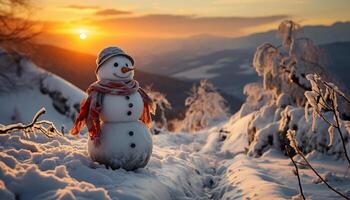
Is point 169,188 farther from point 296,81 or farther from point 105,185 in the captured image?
point 296,81

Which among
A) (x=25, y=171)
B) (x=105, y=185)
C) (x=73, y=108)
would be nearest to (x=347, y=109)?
(x=105, y=185)

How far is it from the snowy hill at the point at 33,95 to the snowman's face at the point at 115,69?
13.2 metres

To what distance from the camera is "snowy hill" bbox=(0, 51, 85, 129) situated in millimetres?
20891

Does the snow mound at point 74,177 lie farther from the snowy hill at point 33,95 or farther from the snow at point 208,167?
the snowy hill at point 33,95

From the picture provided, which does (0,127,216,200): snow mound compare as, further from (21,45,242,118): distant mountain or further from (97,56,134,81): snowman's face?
(21,45,242,118): distant mountain

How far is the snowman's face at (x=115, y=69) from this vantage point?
24.9 ft

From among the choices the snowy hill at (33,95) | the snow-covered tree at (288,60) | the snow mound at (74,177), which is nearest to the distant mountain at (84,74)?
the snowy hill at (33,95)

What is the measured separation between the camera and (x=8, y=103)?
2167cm

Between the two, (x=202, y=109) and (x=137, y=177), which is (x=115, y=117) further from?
(x=202, y=109)

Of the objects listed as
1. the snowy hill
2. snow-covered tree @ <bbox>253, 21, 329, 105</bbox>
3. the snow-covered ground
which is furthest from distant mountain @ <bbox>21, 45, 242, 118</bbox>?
the snow-covered ground

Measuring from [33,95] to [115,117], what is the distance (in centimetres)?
1615

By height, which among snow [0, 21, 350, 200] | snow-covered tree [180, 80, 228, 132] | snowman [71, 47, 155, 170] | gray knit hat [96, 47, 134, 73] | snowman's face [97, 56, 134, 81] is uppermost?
gray knit hat [96, 47, 134, 73]

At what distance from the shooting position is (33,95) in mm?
22234

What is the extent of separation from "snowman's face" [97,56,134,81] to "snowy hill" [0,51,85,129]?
13.2m
